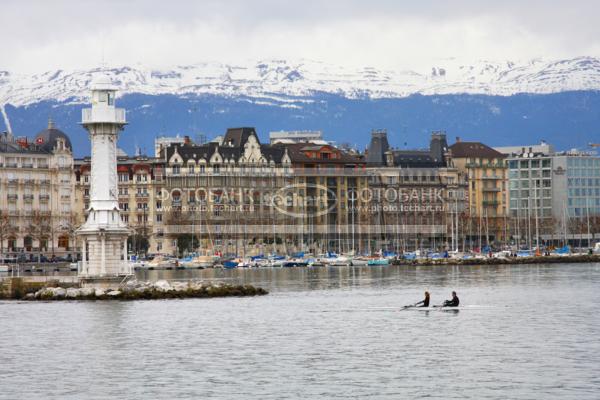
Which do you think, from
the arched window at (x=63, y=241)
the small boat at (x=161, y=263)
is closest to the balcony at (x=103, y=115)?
the small boat at (x=161, y=263)

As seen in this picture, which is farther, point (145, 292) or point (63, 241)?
point (63, 241)

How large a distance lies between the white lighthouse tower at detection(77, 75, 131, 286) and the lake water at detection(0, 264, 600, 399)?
15.9 feet

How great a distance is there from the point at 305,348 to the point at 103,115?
121 ft

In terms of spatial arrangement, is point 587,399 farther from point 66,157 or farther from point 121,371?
point 66,157

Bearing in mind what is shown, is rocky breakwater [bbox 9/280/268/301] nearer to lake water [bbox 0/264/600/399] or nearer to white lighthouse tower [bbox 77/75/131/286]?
white lighthouse tower [bbox 77/75/131/286]

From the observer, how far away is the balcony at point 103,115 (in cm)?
10031

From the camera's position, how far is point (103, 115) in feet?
330

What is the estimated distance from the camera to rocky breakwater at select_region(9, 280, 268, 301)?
9638cm

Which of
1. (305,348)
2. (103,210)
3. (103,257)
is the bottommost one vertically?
(305,348)

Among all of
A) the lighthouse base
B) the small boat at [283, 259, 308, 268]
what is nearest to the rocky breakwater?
the lighthouse base

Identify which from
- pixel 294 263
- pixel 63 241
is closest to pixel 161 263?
pixel 294 263

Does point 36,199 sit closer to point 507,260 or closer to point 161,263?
point 161,263

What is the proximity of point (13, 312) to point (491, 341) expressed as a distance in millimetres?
31373

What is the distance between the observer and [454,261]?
182125 millimetres
